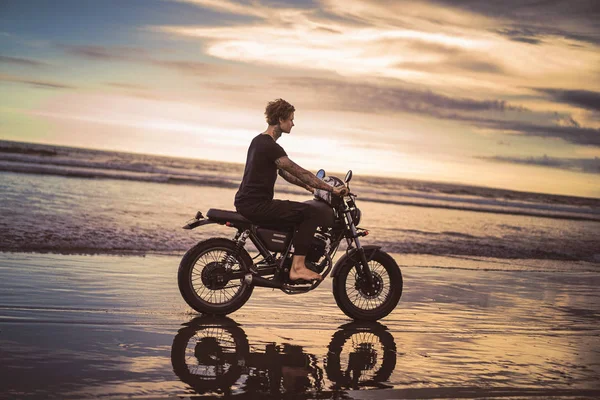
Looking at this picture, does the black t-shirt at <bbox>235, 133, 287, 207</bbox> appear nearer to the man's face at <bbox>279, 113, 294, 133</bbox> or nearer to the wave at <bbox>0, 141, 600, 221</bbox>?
the man's face at <bbox>279, 113, 294, 133</bbox>

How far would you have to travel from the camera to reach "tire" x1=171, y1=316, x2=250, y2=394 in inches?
178

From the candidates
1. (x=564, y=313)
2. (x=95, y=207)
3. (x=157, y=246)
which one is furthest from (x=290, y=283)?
(x=95, y=207)

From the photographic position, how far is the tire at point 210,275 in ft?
21.9

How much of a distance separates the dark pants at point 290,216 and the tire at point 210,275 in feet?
1.28

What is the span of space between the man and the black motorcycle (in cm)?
14

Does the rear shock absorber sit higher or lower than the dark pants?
lower

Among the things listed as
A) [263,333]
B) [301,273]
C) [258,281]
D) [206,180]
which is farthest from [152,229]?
[206,180]

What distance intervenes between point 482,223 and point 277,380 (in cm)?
2056

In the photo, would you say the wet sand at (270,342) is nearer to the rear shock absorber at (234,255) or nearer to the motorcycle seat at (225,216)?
the rear shock absorber at (234,255)

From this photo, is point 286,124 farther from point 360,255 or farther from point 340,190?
point 360,255

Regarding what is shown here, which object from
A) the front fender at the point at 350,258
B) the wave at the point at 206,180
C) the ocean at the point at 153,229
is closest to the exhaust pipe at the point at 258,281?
the front fender at the point at 350,258

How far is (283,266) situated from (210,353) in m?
1.81

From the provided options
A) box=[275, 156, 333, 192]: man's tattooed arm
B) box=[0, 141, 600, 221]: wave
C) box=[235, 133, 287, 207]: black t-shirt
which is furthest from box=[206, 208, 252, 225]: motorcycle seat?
box=[0, 141, 600, 221]: wave

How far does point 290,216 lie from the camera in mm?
6727
